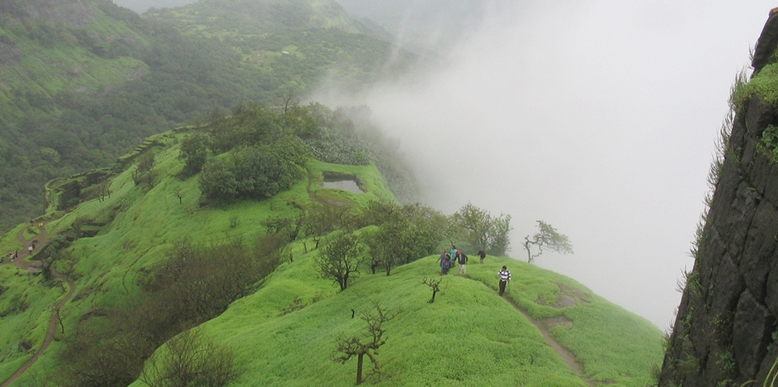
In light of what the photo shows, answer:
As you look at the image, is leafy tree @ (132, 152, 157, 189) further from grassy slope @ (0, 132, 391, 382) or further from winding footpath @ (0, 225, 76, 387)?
winding footpath @ (0, 225, 76, 387)

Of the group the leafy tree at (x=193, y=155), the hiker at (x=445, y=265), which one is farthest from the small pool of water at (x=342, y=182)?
the hiker at (x=445, y=265)

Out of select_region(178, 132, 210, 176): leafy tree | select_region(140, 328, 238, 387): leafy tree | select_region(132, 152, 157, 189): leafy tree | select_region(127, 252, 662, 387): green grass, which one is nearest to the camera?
select_region(127, 252, 662, 387): green grass

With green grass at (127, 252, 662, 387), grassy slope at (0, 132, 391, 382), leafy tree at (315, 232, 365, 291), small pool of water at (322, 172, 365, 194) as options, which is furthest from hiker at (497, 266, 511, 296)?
small pool of water at (322, 172, 365, 194)

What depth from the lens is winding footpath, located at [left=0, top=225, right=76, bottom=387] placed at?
58644mm

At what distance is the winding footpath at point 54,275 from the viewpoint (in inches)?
2309

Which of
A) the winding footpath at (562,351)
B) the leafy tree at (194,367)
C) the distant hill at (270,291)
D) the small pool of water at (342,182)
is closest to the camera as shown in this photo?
the winding footpath at (562,351)

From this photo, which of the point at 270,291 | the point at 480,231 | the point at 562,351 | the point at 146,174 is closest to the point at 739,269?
the point at 562,351

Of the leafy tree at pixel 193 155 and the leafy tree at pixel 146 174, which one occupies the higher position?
the leafy tree at pixel 193 155

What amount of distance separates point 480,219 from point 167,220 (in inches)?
2354

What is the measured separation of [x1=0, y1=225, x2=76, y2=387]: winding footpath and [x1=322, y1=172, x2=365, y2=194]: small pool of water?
50.5 m

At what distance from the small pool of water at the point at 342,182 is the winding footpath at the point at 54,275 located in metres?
50.5

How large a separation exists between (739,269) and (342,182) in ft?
305

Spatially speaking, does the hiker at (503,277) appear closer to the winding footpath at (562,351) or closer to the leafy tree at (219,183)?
the winding footpath at (562,351)

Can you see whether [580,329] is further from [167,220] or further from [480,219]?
[167,220]
